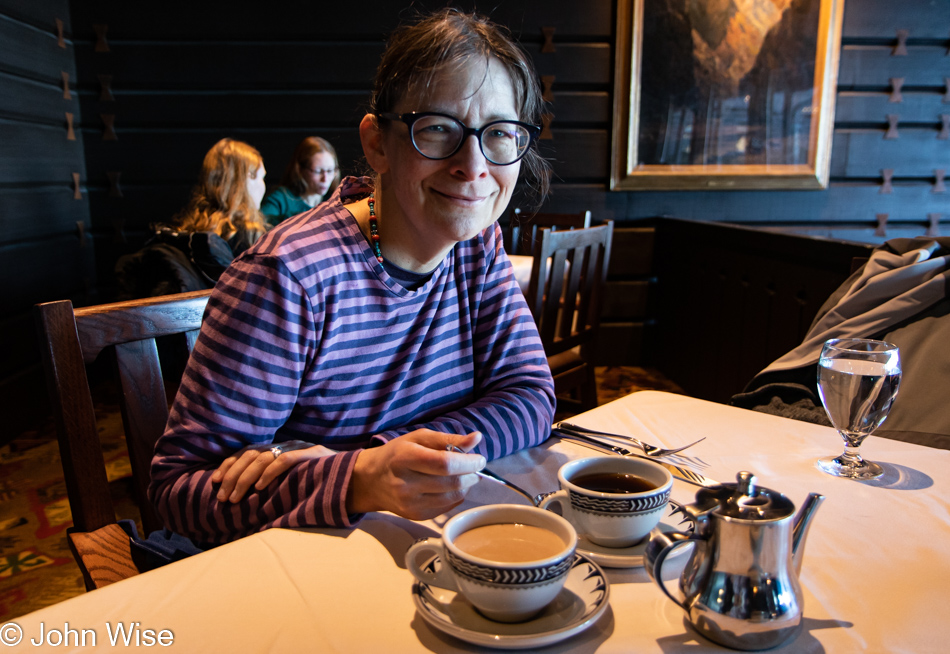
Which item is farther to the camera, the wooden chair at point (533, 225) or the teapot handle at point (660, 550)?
the wooden chair at point (533, 225)

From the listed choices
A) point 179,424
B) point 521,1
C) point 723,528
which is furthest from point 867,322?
point 521,1

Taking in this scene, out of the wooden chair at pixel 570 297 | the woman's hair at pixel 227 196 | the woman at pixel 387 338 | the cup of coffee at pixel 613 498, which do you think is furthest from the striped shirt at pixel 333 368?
the woman's hair at pixel 227 196

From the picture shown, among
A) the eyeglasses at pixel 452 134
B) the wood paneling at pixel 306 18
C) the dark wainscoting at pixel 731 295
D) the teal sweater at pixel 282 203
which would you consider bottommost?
the dark wainscoting at pixel 731 295

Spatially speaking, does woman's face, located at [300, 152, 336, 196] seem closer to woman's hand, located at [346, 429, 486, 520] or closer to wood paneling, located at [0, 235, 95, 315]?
wood paneling, located at [0, 235, 95, 315]

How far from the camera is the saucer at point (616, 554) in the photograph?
64 centimetres

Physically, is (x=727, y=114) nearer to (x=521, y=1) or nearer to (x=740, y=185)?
(x=740, y=185)

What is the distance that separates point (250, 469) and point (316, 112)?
11.2 ft

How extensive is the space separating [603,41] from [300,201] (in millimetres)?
1945

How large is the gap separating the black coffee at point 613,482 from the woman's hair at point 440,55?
1.83ft

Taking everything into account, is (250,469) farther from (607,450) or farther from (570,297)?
(570,297)

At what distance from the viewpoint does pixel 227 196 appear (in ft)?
10.0

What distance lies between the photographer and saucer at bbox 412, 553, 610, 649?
518 mm

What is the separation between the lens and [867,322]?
57.5 inches

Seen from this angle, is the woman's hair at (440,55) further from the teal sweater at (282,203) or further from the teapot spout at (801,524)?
the teal sweater at (282,203)
